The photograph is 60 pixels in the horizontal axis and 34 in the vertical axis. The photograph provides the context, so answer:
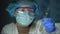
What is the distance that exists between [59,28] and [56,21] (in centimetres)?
5

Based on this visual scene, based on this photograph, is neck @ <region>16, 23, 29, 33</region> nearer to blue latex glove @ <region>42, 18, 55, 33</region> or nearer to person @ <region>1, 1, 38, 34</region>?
person @ <region>1, 1, 38, 34</region>

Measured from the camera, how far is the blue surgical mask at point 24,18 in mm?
1264

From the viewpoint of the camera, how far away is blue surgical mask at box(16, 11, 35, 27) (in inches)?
49.8

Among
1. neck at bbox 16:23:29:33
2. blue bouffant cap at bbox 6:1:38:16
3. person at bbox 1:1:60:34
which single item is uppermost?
blue bouffant cap at bbox 6:1:38:16

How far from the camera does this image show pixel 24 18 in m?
1.26

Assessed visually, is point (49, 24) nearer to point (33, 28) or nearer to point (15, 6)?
point (33, 28)

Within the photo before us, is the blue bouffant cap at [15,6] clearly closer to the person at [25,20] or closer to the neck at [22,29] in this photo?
the person at [25,20]

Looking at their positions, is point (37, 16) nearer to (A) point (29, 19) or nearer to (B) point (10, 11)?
(A) point (29, 19)

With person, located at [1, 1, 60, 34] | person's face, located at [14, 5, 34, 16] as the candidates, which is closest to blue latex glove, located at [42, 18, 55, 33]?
person, located at [1, 1, 60, 34]

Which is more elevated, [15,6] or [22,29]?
[15,6]

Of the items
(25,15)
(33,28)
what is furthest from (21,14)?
(33,28)

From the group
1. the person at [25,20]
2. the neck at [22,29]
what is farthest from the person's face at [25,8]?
the neck at [22,29]

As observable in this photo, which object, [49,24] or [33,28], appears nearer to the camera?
[49,24]

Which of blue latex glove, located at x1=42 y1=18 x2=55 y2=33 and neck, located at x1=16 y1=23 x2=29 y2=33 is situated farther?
neck, located at x1=16 y1=23 x2=29 y2=33
